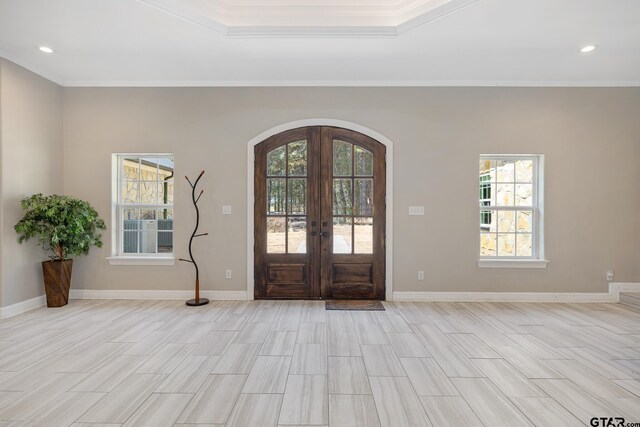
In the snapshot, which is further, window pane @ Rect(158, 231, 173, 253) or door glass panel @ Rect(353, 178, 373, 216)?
window pane @ Rect(158, 231, 173, 253)

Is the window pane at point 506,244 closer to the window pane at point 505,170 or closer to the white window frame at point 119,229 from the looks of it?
the window pane at point 505,170

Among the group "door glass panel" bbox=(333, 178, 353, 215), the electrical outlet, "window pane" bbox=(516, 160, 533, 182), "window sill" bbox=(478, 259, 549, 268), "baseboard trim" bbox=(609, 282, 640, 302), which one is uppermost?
"window pane" bbox=(516, 160, 533, 182)

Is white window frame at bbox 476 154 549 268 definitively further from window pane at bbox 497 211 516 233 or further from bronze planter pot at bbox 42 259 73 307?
bronze planter pot at bbox 42 259 73 307

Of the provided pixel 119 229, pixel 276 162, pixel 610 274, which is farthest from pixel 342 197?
pixel 610 274

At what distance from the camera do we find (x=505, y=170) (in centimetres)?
492

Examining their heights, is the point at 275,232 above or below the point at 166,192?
below

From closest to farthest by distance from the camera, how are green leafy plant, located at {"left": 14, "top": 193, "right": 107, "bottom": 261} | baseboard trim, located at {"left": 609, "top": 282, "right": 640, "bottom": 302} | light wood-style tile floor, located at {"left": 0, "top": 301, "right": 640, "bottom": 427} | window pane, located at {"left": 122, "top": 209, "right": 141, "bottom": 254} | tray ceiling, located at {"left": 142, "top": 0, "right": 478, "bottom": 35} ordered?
1. light wood-style tile floor, located at {"left": 0, "top": 301, "right": 640, "bottom": 427}
2. tray ceiling, located at {"left": 142, "top": 0, "right": 478, "bottom": 35}
3. green leafy plant, located at {"left": 14, "top": 193, "right": 107, "bottom": 261}
4. baseboard trim, located at {"left": 609, "top": 282, "right": 640, "bottom": 302}
5. window pane, located at {"left": 122, "top": 209, "right": 141, "bottom": 254}

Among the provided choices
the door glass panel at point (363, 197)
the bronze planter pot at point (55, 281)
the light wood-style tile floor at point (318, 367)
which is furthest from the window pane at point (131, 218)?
the door glass panel at point (363, 197)

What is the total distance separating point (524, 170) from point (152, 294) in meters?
5.41

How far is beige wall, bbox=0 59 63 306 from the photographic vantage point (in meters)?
3.99

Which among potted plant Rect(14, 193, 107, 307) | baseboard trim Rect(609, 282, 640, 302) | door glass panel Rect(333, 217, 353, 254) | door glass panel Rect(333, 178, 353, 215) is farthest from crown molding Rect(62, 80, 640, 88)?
baseboard trim Rect(609, 282, 640, 302)

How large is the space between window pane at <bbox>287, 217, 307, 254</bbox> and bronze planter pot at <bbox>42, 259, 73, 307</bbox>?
2.85 metres

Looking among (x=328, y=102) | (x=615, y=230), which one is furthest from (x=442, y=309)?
(x=328, y=102)

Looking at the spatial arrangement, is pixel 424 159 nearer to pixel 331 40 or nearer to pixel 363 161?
pixel 363 161
